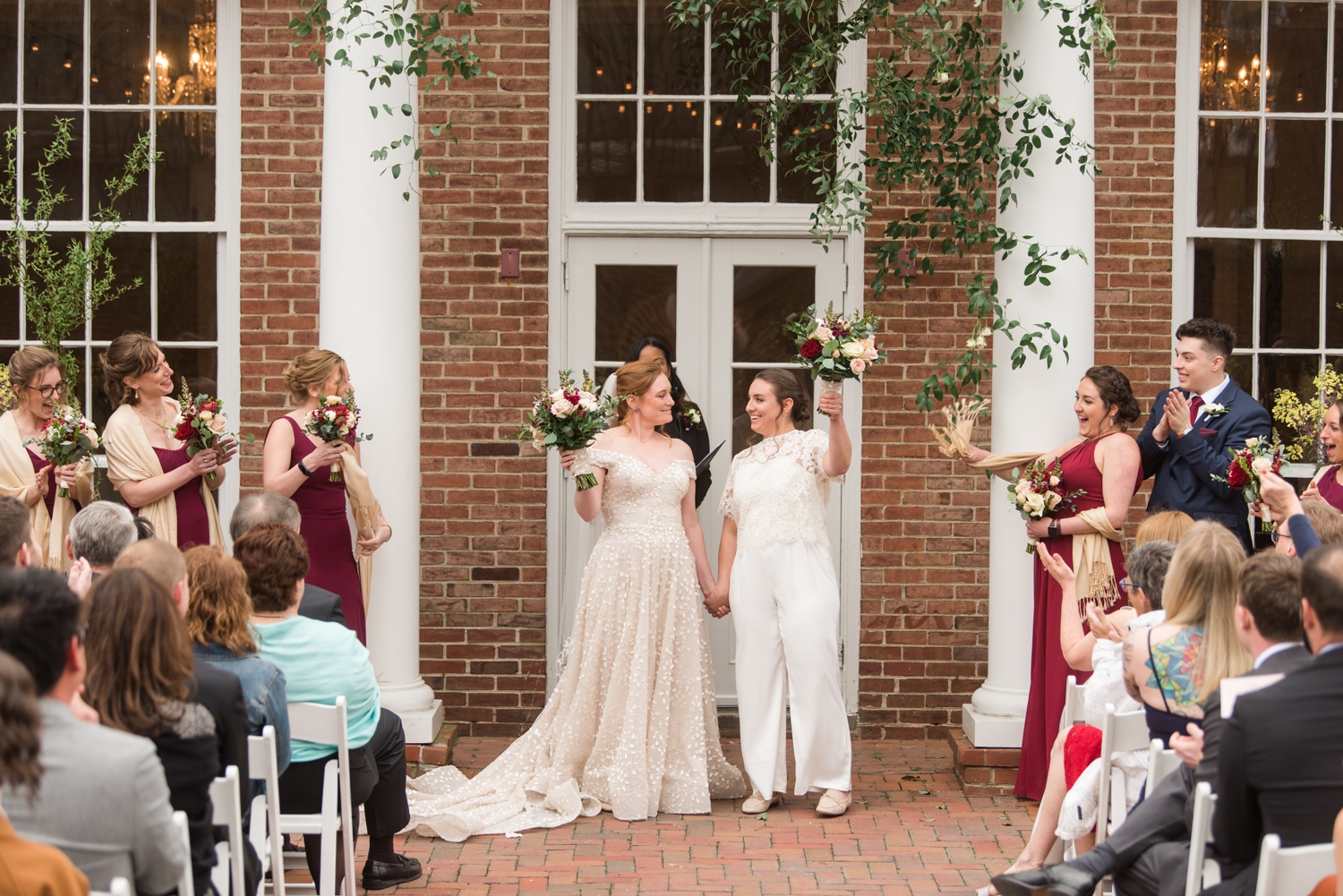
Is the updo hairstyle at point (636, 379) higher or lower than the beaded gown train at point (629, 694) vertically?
higher

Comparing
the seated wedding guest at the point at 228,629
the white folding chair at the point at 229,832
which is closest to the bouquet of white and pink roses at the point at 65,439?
the seated wedding guest at the point at 228,629

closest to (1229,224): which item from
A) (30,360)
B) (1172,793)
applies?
(1172,793)

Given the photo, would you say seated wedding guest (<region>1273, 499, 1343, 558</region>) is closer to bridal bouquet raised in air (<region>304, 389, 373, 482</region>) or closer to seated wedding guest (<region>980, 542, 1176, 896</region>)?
seated wedding guest (<region>980, 542, 1176, 896</region>)

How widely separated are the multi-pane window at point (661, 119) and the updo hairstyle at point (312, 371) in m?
1.99

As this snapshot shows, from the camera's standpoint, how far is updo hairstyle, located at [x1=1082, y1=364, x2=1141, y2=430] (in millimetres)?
5668

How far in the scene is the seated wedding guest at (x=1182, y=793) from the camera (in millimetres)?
3250

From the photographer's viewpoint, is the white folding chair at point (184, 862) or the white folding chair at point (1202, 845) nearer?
the white folding chair at point (184, 862)

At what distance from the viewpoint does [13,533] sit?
150 inches

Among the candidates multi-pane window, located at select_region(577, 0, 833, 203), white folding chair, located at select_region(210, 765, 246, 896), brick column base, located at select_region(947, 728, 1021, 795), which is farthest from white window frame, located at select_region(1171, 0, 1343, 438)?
white folding chair, located at select_region(210, 765, 246, 896)

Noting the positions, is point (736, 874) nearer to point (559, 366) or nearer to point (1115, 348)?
point (559, 366)

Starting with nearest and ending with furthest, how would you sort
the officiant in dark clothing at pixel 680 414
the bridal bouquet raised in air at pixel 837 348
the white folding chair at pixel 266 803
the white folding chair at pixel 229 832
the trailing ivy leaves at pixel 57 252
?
the white folding chair at pixel 229 832 → the white folding chair at pixel 266 803 → the bridal bouquet raised in air at pixel 837 348 → the officiant in dark clothing at pixel 680 414 → the trailing ivy leaves at pixel 57 252

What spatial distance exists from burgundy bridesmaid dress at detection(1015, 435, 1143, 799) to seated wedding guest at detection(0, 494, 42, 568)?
12.9 feet

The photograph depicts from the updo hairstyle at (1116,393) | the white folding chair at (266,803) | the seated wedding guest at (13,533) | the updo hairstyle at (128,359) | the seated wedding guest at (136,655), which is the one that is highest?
the updo hairstyle at (128,359)

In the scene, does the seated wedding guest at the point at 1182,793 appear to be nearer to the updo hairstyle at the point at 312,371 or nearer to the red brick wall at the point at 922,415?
the red brick wall at the point at 922,415
